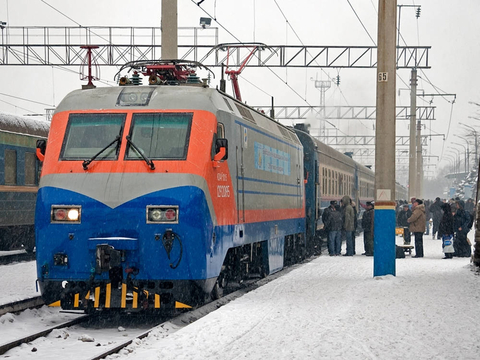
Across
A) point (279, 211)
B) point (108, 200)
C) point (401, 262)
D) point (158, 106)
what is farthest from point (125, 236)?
point (401, 262)

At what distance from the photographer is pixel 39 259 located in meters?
10.9

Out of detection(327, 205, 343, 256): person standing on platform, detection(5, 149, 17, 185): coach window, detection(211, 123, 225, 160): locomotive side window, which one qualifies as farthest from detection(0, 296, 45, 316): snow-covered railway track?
detection(327, 205, 343, 256): person standing on platform

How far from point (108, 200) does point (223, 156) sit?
1.71 m

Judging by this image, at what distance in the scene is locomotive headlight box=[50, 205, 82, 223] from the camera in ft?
35.5

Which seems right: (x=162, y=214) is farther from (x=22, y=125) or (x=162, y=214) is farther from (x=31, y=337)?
(x=22, y=125)

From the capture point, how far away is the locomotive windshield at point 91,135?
11.1 metres

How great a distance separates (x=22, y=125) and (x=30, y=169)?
4.03 feet

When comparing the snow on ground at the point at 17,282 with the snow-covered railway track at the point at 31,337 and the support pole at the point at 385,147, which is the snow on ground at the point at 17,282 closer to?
the snow-covered railway track at the point at 31,337

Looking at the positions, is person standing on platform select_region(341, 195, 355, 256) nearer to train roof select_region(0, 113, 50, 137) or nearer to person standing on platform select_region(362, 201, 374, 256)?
person standing on platform select_region(362, 201, 374, 256)

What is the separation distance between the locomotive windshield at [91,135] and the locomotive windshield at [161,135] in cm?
23

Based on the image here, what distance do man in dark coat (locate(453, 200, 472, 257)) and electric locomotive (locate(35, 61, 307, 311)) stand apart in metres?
12.3

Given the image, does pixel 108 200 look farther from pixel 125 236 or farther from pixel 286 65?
pixel 286 65

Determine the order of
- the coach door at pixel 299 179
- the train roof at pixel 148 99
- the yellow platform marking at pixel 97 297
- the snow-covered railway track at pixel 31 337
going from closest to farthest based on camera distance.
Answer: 1. the snow-covered railway track at pixel 31 337
2. the yellow platform marking at pixel 97 297
3. the train roof at pixel 148 99
4. the coach door at pixel 299 179

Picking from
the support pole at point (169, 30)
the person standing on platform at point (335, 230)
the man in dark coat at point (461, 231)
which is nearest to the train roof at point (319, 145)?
the person standing on platform at point (335, 230)
